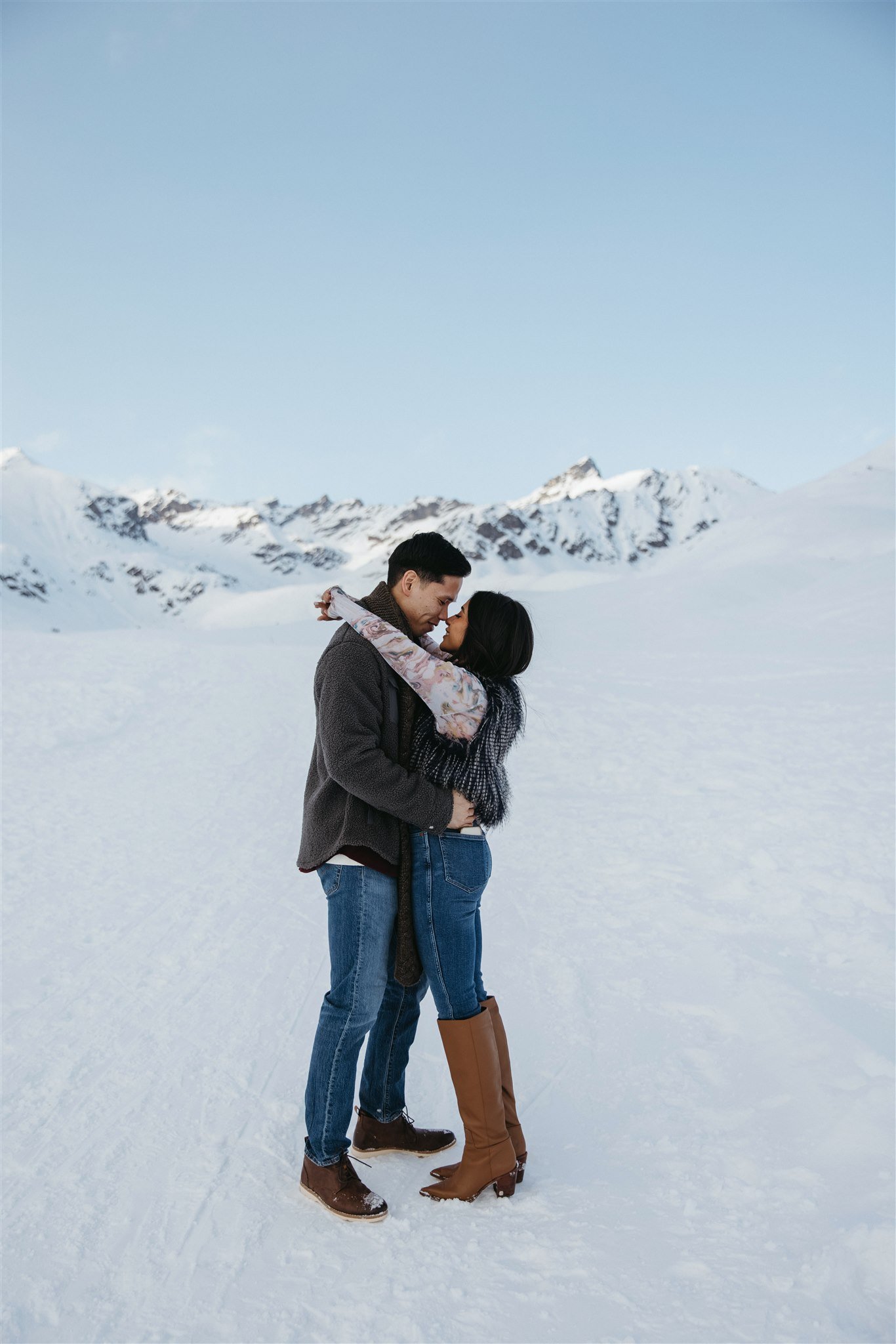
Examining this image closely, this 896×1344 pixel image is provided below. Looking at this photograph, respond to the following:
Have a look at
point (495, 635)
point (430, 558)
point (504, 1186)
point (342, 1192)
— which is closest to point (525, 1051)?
point (504, 1186)

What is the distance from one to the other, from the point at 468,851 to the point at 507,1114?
0.98 metres

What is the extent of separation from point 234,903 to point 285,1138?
2.57 meters

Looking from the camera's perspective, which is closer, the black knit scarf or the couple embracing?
the couple embracing

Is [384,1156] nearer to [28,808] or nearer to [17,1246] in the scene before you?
[17,1246]

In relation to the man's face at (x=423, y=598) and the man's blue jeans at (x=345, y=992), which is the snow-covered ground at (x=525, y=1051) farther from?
the man's face at (x=423, y=598)

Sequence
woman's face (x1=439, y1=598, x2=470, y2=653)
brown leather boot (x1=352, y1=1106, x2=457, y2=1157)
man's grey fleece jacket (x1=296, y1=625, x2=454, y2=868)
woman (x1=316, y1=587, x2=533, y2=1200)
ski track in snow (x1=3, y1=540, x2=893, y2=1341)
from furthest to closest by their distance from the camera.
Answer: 1. brown leather boot (x1=352, y1=1106, x2=457, y2=1157)
2. woman's face (x1=439, y1=598, x2=470, y2=653)
3. woman (x1=316, y1=587, x2=533, y2=1200)
4. man's grey fleece jacket (x1=296, y1=625, x2=454, y2=868)
5. ski track in snow (x1=3, y1=540, x2=893, y2=1341)

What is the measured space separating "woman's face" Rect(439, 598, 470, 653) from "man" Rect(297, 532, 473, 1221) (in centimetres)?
9

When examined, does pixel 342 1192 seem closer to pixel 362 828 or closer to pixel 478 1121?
pixel 478 1121

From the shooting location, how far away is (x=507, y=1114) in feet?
9.58

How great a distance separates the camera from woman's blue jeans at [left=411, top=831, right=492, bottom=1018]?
2.78 metres

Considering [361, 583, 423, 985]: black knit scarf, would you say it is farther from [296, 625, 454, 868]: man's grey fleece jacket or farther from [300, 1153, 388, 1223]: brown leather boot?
[300, 1153, 388, 1223]: brown leather boot

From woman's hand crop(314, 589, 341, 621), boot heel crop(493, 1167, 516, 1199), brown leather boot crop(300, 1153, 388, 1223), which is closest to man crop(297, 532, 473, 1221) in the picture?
brown leather boot crop(300, 1153, 388, 1223)

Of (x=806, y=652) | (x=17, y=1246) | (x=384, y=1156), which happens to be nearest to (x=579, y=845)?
(x=384, y=1156)

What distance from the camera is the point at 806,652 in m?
14.8
